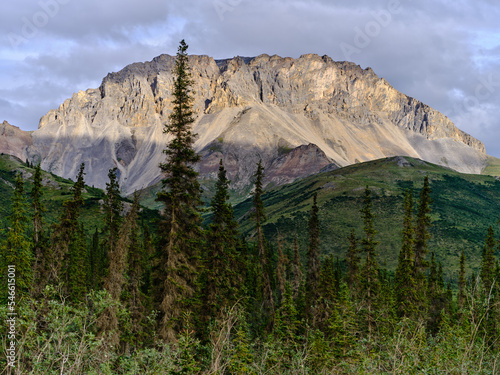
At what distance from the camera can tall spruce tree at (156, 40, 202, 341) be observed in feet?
91.6

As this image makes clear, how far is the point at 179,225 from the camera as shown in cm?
2969

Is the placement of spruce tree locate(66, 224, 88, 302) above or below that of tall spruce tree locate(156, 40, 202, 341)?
below

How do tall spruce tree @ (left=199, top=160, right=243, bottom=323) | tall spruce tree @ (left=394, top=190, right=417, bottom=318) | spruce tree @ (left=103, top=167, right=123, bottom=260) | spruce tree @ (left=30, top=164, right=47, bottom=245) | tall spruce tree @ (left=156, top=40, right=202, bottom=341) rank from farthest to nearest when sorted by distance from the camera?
tall spruce tree @ (left=394, top=190, right=417, bottom=318)
spruce tree @ (left=103, top=167, right=123, bottom=260)
spruce tree @ (left=30, top=164, right=47, bottom=245)
tall spruce tree @ (left=199, top=160, right=243, bottom=323)
tall spruce tree @ (left=156, top=40, right=202, bottom=341)

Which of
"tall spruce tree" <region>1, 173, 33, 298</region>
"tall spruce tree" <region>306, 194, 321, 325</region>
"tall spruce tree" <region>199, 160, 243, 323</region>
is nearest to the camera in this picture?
"tall spruce tree" <region>199, 160, 243, 323</region>

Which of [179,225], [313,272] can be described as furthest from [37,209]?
[313,272]

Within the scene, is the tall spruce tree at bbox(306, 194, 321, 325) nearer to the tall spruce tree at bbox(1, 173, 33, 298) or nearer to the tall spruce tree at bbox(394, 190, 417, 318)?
the tall spruce tree at bbox(394, 190, 417, 318)

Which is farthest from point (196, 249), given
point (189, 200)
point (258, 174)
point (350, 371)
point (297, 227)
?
point (297, 227)

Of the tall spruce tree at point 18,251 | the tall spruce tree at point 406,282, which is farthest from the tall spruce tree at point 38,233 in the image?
the tall spruce tree at point 406,282

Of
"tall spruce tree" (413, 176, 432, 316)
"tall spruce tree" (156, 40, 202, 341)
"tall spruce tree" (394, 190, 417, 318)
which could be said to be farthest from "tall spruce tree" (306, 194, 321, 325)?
"tall spruce tree" (156, 40, 202, 341)

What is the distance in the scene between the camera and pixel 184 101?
→ 3128 centimetres

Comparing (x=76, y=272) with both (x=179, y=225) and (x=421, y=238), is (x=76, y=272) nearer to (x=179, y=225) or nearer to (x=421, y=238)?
(x=179, y=225)

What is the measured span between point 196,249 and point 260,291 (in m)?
35.0

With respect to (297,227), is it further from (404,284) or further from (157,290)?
(157,290)

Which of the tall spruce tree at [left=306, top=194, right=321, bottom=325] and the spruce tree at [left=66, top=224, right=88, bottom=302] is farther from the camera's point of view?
the spruce tree at [left=66, top=224, right=88, bottom=302]
